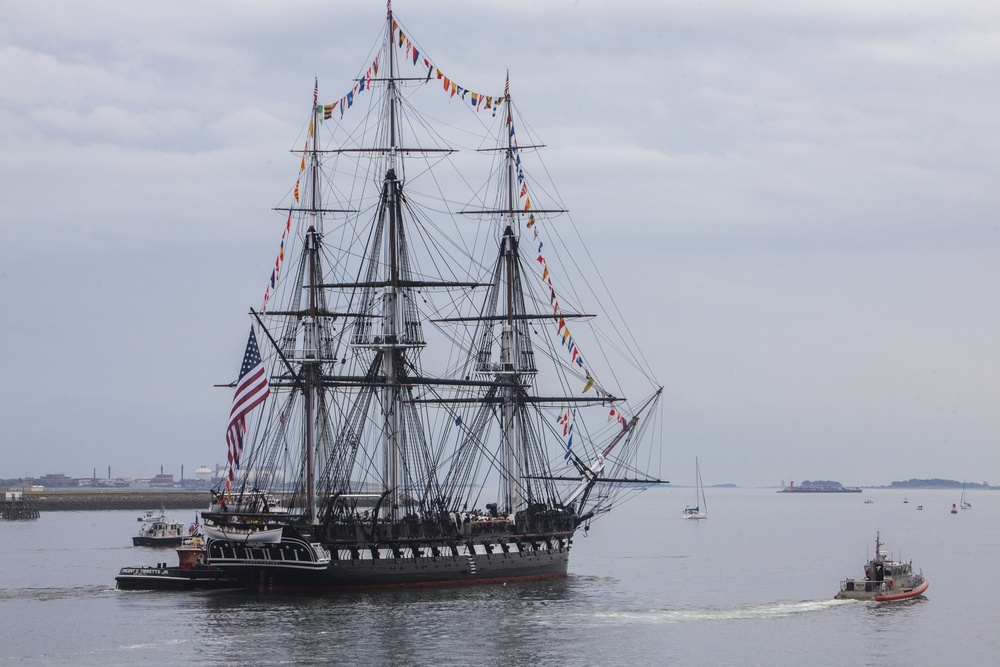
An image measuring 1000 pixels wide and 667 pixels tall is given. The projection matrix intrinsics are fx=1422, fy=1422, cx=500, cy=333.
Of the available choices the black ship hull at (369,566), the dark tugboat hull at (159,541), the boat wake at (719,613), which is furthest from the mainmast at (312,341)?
the dark tugboat hull at (159,541)

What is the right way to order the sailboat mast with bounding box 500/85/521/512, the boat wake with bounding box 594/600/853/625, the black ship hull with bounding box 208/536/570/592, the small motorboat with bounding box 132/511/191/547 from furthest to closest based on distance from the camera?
1. the small motorboat with bounding box 132/511/191/547
2. the sailboat mast with bounding box 500/85/521/512
3. the black ship hull with bounding box 208/536/570/592
4. the boat wake with bounding box 594/600/853/625

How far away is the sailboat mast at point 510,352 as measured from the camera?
104 meters

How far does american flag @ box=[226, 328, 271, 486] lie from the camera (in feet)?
258

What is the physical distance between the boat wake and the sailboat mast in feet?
80.3

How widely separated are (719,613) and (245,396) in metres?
29.3

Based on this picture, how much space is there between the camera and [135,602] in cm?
8119

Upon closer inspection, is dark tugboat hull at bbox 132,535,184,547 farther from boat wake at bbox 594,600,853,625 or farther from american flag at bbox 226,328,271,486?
boat wake at bbox 594,600,853,625

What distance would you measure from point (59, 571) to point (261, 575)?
31.1 m

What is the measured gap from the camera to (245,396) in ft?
262

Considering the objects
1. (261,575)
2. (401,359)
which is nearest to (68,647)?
(261,575)

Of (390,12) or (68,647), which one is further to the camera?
(390,12)

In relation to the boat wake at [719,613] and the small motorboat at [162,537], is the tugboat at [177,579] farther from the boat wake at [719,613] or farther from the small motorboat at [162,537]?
the small motorboat at [162,537]

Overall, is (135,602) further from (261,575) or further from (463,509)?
(463,509)

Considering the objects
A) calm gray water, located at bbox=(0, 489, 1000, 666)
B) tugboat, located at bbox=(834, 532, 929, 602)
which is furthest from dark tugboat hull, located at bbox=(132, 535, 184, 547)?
tugboat, located at bbox=(834, 532, 929, 602)
